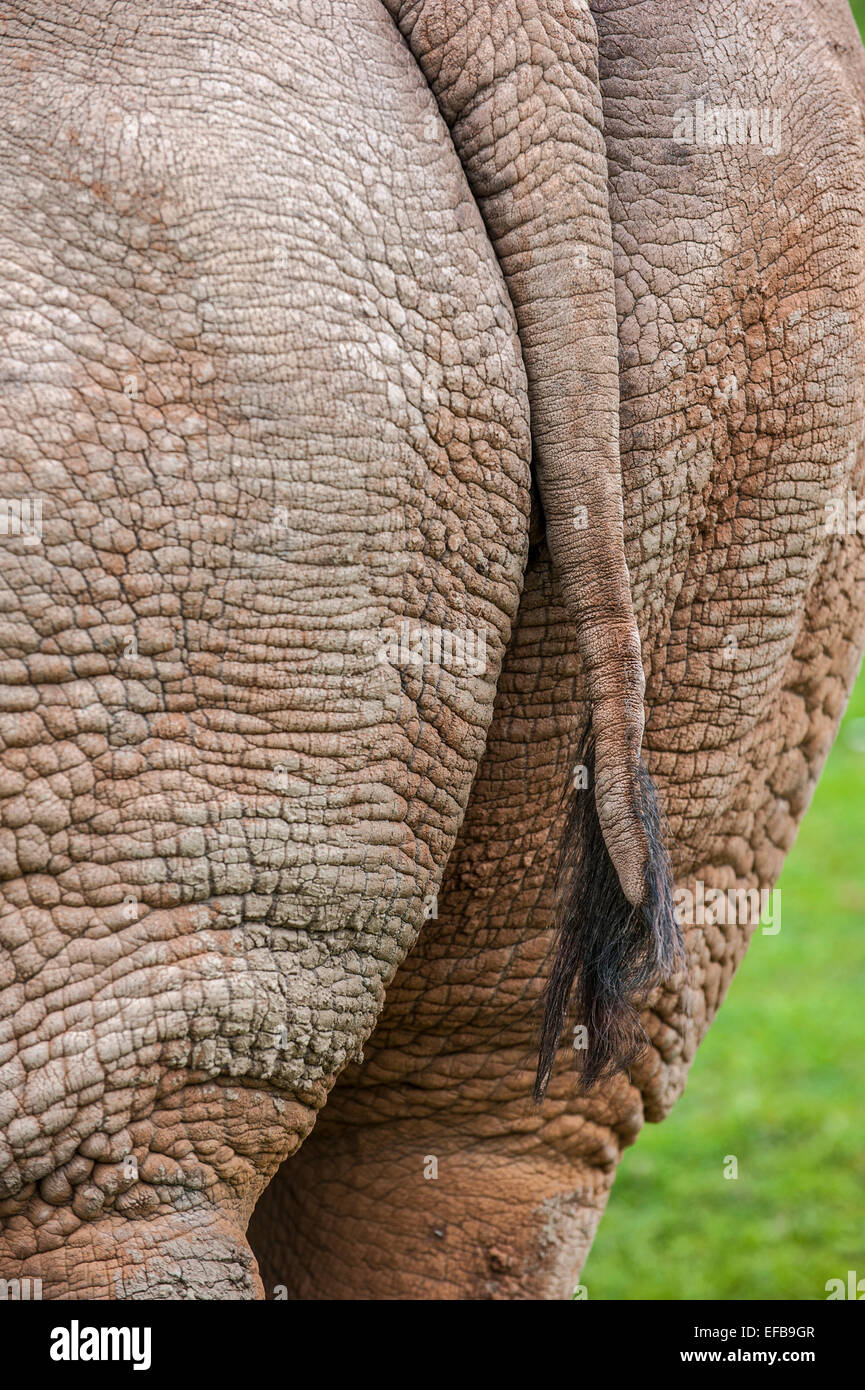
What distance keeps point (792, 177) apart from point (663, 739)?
882mm

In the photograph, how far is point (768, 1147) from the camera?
5.29 meters

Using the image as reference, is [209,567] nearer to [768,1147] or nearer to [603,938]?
[603,938]

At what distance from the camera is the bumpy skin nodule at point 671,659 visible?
2076mm

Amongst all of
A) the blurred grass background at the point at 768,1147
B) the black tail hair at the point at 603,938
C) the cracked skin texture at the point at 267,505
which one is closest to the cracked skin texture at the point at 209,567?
the cracked skin texture at the point at 267,505

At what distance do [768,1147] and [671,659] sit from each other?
3.54 m

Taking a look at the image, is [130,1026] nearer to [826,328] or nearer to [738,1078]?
[826,328]

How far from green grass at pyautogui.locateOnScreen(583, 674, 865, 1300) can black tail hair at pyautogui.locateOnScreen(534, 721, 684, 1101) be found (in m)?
2.59

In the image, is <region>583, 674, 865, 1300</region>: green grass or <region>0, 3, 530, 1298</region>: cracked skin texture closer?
<region>0, 3, 530, 1298</region>: cracked skin texture

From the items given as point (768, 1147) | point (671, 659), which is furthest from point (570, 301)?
point (768, 1147)

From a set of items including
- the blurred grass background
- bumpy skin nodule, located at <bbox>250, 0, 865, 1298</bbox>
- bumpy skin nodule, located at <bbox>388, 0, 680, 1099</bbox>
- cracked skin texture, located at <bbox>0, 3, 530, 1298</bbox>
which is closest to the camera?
cracked skin texture, located at <bbox>0, 3, 530, 1298</bbox>

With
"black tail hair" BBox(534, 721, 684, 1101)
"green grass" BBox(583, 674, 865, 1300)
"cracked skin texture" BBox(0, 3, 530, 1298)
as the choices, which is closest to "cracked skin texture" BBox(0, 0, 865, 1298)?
"cracked skin texture" BBox(0, 3, 530, 1298)

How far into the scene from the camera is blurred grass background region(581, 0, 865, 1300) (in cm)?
448

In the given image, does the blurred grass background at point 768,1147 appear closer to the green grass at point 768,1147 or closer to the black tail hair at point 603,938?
the green grass at point 768,1147

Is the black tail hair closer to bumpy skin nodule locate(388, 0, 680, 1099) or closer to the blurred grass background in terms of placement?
bumpy skin nodule locate(388, 0, 680, 1099)
